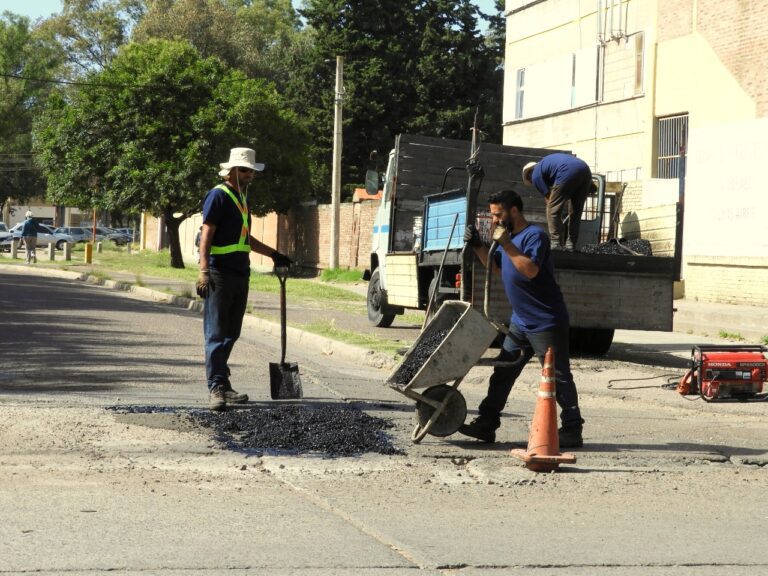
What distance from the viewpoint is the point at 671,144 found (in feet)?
84.2

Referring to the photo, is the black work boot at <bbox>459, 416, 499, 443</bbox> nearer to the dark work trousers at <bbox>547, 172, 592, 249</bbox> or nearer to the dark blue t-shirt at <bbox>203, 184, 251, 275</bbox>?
the dark blue t-shirt at <bbox>203, 184, 251, 275</bbox>

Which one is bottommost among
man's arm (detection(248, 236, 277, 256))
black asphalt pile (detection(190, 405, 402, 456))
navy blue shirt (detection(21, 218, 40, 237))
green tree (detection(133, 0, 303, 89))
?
black asphalt pile (detection(190, 405, 402, 456))

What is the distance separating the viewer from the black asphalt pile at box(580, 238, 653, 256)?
1373 cm

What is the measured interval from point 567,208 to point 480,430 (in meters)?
5.89

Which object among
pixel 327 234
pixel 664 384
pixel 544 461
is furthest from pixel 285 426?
pixel 327 234

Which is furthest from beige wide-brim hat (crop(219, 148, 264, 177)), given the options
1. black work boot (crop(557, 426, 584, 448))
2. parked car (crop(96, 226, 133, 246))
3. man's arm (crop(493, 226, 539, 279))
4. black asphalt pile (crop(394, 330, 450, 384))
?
parked car (crop(96, 226, 133, 246))

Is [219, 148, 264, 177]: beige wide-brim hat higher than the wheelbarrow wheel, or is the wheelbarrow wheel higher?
[219, 148, 264, 177]: beige wide-brim hat

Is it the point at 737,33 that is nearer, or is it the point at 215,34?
the point at 737,33

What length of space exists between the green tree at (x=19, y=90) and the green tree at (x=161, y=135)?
35.5 metres

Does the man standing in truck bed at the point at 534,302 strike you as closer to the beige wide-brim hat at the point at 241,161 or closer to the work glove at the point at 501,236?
the work glove at the point at 501,236

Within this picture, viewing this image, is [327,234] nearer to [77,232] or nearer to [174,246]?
[174,246]

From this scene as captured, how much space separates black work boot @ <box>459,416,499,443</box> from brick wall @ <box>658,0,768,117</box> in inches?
640

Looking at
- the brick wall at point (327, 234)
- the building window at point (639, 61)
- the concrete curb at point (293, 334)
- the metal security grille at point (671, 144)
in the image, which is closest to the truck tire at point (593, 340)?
the concrete curb at point (293, 334)

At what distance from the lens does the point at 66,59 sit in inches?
2869
